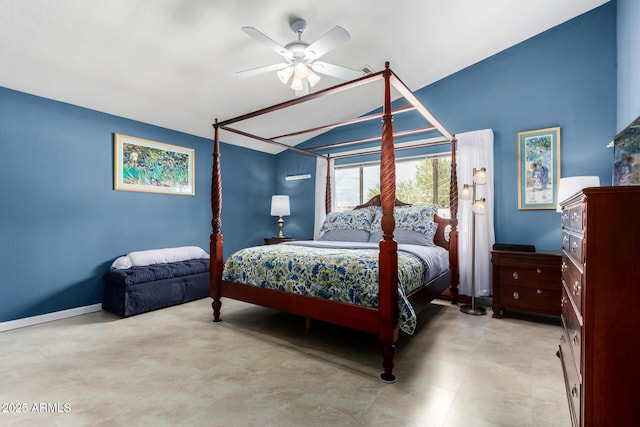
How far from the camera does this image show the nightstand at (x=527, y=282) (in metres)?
3.02

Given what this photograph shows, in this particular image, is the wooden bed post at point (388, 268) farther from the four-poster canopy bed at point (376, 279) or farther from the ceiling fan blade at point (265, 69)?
the ceiling fan blade at point (265, 69)

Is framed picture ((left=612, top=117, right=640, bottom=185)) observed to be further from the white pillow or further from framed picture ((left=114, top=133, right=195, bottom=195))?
framed picture ((left=114, top=133, right=195, bottom=195))

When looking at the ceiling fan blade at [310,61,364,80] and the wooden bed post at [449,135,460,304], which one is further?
the wooden bed post at [449,135,460,304]

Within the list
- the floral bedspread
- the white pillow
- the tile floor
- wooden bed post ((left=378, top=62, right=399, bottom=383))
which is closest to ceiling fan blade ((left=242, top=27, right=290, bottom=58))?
wooden bed post ((left=378, top=62, right=399, bottom=383))

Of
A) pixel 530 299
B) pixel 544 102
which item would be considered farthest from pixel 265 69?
pixel 530 299

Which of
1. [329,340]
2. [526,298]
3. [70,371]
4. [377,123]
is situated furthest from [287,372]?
[377,123]

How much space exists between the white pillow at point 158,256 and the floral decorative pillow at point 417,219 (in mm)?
2615

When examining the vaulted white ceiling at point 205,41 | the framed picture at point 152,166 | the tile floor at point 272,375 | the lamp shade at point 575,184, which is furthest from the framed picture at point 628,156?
the framed picture at point 152,166

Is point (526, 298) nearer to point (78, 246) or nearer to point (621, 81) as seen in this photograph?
point (621, 81)

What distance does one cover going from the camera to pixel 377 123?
4.88 m

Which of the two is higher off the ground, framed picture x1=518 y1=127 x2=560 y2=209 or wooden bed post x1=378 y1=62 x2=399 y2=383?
framed picture x1=518 y1=127 x2=560 y2=209

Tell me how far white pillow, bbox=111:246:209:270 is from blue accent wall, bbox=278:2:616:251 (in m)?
4.01

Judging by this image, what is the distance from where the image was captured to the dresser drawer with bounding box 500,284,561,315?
302cm

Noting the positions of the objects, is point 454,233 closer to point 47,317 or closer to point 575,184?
point 575,184
